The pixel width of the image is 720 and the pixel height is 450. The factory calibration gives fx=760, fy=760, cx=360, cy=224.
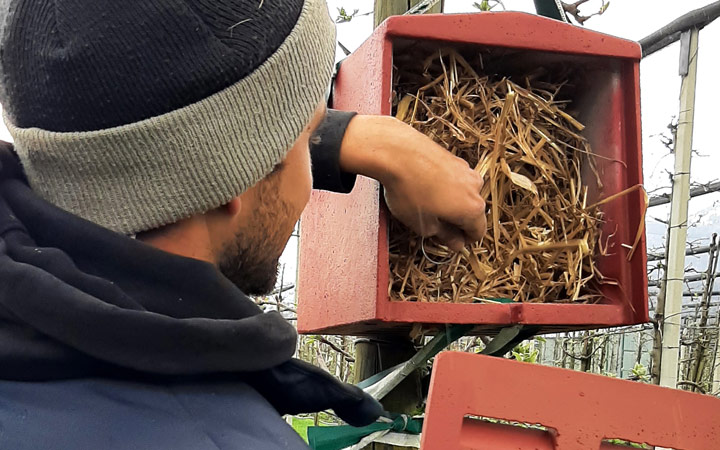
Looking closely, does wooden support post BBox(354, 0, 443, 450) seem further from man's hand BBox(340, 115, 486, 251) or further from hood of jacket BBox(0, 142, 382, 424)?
hood of jacket BBox(0, 142, 382, 424)

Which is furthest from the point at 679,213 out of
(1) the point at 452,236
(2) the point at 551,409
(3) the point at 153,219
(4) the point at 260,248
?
(3) the point at 153,219

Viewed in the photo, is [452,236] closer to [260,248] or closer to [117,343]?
[260,248]

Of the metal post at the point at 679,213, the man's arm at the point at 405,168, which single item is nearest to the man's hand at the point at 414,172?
the man's arm at the point at 405,168

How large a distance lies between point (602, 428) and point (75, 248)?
0.63 m

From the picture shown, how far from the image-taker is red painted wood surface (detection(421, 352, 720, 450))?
0.87 meters

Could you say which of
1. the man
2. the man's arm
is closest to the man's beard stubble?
the man

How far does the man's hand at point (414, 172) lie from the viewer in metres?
1.02

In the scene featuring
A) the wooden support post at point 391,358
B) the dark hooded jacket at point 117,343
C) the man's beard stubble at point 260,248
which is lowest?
the wooden support post at point 391,358

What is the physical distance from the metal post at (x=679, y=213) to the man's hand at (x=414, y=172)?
67 centimetres

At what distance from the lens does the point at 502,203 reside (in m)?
1.16

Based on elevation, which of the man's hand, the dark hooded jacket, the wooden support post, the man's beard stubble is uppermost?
the man's hand

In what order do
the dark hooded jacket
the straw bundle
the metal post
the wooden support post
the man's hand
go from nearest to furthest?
1. the dark hooded jacket
2. the man's hand
3. the straw bundle
4. the wooden support post
5. the metal post

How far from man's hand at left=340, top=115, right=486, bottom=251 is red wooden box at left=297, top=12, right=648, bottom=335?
2.0 inches

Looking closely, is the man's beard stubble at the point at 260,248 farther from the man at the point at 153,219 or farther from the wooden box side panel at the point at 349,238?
the wooden box side panel at the point at 349,238
